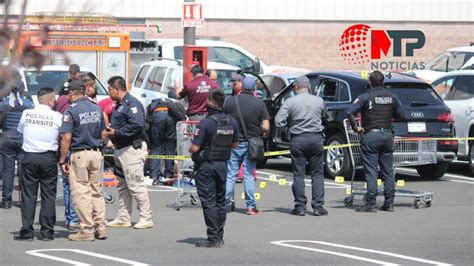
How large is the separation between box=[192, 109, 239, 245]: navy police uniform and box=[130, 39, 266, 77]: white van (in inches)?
564

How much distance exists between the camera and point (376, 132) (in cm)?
1415

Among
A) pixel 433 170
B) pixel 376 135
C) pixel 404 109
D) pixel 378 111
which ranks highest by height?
pixel 404 109

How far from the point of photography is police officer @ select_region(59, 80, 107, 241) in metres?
11.6

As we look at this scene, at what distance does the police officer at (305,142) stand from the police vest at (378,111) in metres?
0.64

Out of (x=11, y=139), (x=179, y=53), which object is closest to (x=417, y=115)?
(x=11, y=139)

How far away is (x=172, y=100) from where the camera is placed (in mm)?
17812

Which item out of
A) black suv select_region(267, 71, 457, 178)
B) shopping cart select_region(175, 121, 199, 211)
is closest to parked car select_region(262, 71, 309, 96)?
black suv select_region(267, 71, 457, 178)

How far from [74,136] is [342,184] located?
683 cm

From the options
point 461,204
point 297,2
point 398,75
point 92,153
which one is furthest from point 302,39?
point 92,153

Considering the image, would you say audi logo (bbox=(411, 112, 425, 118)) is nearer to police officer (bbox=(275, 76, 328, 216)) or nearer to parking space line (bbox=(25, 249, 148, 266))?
police officer (bbox=(275, 76, 328, 216))

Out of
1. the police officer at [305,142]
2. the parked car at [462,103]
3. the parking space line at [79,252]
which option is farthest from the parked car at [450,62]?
the parking space line at [79,252]

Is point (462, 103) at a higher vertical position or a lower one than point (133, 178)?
higher

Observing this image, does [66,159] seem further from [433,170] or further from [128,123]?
[433,170]

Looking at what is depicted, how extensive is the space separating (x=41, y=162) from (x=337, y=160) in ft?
24.1
